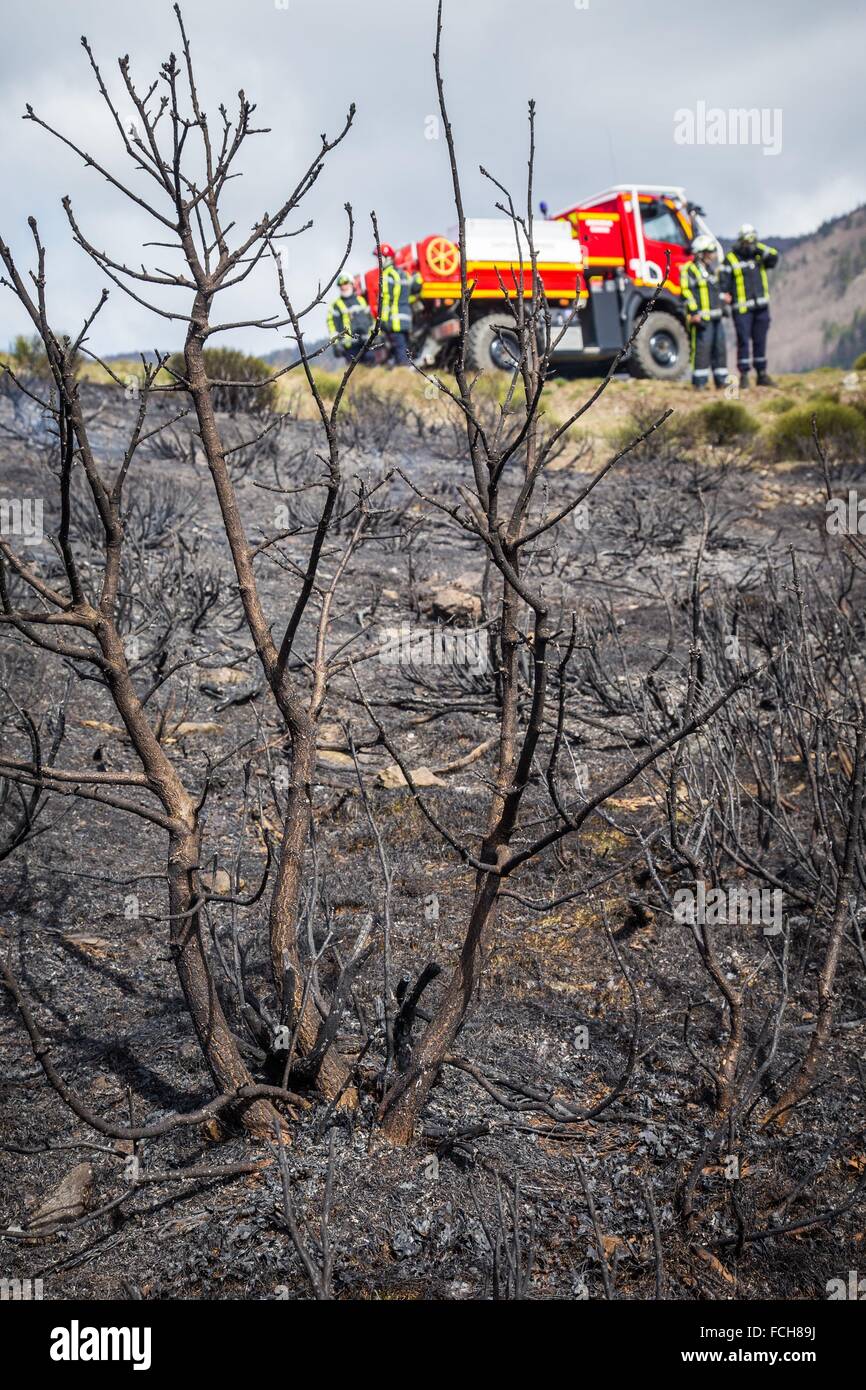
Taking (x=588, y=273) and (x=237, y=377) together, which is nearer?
(x=237, y=377)

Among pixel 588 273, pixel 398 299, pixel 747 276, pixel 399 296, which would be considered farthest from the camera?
pixel 747 276

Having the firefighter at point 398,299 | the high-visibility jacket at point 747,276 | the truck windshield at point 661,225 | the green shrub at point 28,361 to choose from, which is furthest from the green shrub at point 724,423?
the green shrub at point 28,361

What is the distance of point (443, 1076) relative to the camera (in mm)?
2312

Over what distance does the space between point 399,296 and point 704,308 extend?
169 inches

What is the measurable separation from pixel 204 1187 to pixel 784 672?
2437mm

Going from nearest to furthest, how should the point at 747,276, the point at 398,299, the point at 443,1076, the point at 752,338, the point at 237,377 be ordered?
the point at 443,1076, the point at 237,377, the point at 398,299, the point at 747,276, the point at 752,338

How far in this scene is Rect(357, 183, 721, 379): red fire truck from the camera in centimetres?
1336

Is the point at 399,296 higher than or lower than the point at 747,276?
lower

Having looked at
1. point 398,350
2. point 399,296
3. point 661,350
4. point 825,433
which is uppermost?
point 661,350

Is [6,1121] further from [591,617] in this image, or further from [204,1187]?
[591,617]

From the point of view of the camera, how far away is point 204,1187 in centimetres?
195

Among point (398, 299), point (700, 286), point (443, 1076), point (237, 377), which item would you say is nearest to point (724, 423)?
point (700, 286)

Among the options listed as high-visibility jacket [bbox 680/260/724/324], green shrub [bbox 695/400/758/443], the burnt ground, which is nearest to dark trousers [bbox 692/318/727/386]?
high-visibility jacket [bbox 680/260/724/324]

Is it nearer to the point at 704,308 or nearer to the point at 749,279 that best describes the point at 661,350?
the point at 704,308
